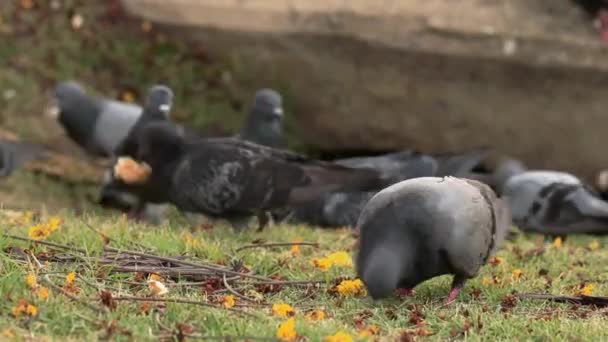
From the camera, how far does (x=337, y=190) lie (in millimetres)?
7230

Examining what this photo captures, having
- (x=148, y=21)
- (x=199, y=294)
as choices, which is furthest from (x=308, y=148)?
(x=199, y=294)

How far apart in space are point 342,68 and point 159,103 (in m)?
2.78

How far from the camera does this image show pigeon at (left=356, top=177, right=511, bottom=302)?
459cm

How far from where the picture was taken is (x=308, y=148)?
38.3 ft

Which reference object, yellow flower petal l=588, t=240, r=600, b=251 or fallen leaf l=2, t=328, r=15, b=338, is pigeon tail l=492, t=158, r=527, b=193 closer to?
yellow flower petal l=588, t=240, r=600, b=251

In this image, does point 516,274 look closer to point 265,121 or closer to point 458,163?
point 458,163

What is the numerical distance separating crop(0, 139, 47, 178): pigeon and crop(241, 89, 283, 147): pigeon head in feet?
6.54

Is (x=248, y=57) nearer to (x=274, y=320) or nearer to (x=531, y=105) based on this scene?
(x=531, y=105)

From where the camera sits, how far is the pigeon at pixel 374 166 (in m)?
8.22

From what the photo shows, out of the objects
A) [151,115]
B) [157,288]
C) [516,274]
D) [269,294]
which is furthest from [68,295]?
[151,115]

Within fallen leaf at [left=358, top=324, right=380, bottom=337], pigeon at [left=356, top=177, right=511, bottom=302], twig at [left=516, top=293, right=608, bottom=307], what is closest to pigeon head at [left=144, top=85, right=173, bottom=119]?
pigeon at [left=356, top=177, right=511, bottom=302]

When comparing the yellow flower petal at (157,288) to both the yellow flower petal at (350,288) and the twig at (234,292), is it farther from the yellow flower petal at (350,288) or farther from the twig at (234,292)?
the yellow flower petal at (350,288)

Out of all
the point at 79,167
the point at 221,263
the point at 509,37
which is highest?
the point at 509,37

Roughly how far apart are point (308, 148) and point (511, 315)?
7.14 meters
